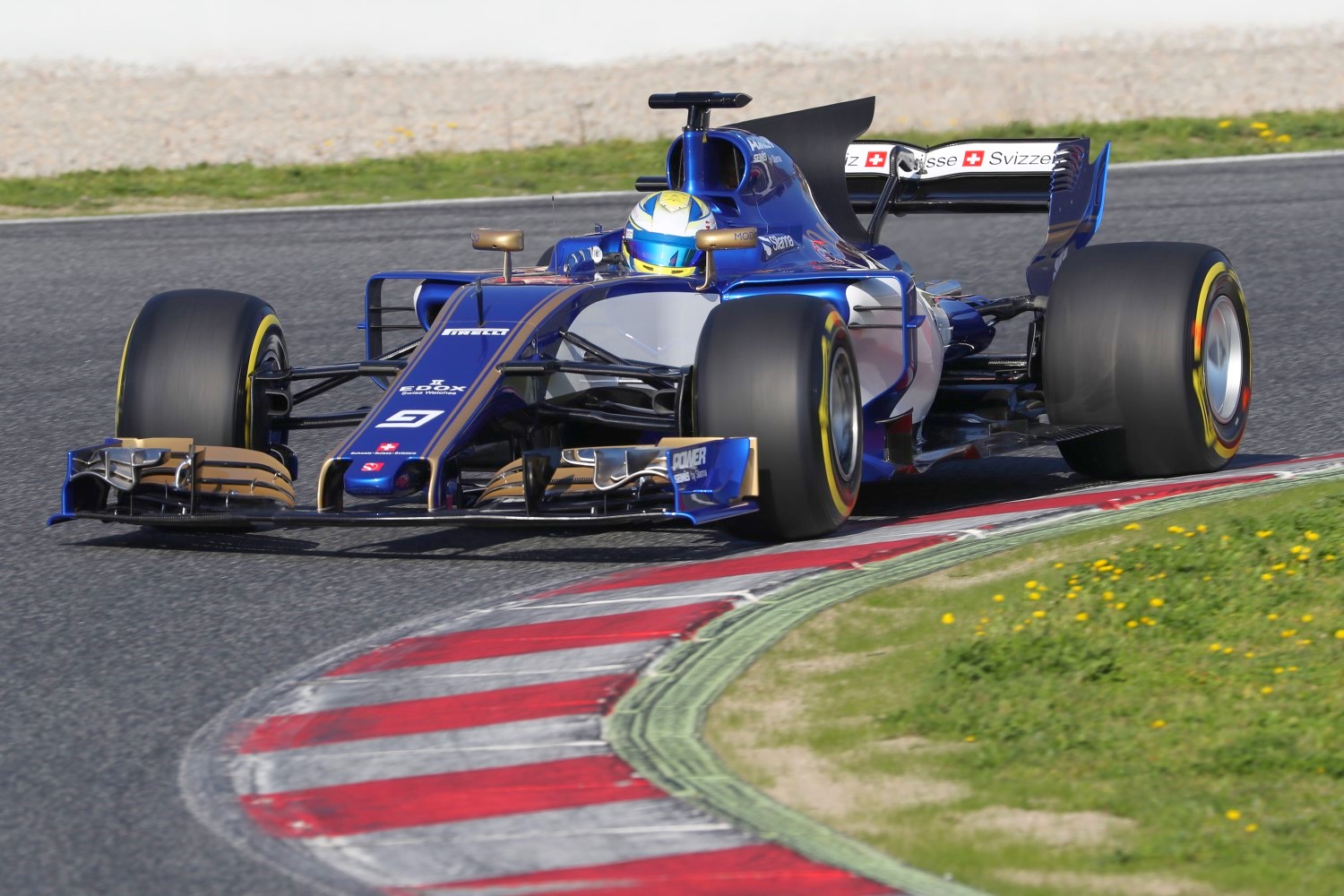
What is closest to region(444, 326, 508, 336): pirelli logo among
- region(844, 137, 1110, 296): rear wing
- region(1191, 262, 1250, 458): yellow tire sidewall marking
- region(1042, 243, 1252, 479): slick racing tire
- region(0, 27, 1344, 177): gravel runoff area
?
region(1042, 243, 1252, 479): slick racing tire

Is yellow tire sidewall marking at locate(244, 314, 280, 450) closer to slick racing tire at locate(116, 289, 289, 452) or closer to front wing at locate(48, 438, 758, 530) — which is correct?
slick racing tire at locate(116, 289, 289, 452)

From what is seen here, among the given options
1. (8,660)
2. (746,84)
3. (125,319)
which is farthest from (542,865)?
(746,84)

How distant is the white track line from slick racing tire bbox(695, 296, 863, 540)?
10174 millimetres

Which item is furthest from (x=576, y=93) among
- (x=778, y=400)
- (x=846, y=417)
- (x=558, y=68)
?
(x=778, y=400)

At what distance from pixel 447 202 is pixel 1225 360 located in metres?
10.4

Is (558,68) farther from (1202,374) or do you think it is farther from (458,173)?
(1202,374)

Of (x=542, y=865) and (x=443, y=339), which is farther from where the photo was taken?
(x=443, y=339)

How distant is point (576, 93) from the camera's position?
25609 millimetres

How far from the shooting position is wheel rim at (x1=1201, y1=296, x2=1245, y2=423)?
8.09 meters

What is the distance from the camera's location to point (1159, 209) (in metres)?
15.7

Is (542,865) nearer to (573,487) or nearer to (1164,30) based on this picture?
(573,487)

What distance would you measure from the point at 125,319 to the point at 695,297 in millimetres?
6444

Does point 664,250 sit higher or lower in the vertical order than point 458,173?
lower

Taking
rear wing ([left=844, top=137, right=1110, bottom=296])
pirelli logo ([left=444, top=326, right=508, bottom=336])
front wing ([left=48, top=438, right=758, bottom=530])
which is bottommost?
front wing ([left=48, top=438, right=758, bottom=530])
